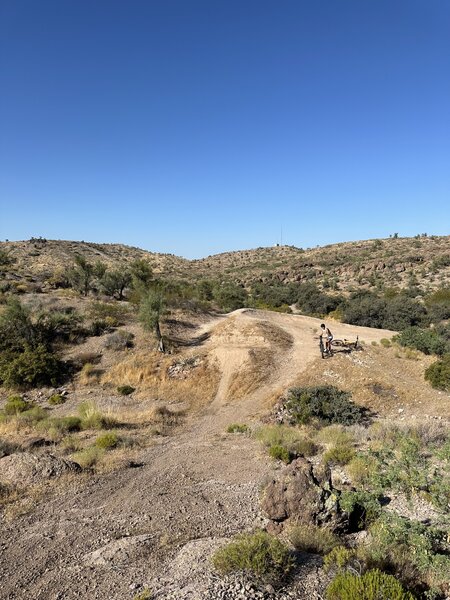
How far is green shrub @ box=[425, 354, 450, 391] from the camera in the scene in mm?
18031

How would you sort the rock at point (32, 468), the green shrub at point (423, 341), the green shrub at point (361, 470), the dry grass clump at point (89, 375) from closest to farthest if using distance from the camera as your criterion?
the green shrub at point (361, 470), the rock at point (32, 468), the dry grass clump at point (89, 375), the green shrub at point (423, 341)

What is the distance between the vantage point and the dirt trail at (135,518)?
614 centimetres

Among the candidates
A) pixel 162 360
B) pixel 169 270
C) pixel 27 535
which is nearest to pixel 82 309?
pixel 162 360

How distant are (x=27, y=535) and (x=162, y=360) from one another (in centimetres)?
1462

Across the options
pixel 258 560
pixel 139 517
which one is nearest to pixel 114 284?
pixel 139 517

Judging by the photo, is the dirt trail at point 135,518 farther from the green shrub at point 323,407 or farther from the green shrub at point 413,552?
the green shrub at point 323,407

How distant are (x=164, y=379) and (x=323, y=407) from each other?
29.0ft

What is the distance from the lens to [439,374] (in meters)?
18.5

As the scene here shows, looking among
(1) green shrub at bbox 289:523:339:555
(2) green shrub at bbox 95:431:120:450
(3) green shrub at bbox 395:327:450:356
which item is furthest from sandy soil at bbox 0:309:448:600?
(3) green shrub at bbox 395:327:450:356

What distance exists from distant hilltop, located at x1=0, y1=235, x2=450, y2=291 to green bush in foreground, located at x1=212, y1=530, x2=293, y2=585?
134 ft

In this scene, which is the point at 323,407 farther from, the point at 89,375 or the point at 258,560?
the point at 89,375

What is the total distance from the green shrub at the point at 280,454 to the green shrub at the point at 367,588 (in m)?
6.59

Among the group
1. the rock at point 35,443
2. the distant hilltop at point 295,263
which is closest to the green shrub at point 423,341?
the rock at point 35,443

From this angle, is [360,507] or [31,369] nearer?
[360,507]
